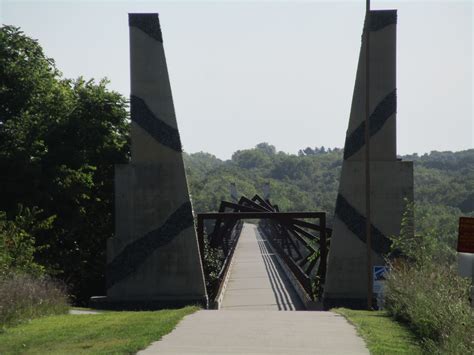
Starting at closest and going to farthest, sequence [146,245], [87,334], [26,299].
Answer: [87,334]
[26,299]
[146,245]

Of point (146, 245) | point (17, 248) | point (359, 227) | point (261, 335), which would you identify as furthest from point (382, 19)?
point (261, 335)

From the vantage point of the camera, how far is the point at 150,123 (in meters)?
28.0

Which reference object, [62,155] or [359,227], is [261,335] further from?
[62,155]

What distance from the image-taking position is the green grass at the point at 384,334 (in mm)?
13266

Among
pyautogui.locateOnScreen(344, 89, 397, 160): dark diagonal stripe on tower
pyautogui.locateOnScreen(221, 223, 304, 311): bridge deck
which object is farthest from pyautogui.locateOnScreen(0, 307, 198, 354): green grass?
pyautogui.locateOnScreen(344, 89, 397, 160): dark diagonal stripe on tower

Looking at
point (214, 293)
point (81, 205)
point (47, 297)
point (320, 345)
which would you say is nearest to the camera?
point (320, 345)

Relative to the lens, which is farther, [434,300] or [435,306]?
[434,300]

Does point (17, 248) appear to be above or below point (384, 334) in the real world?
above

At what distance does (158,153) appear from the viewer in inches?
1105

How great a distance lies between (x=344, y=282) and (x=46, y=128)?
1214cm

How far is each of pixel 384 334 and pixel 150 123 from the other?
14.7 meters

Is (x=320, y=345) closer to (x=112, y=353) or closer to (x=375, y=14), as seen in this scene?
(x=112, y=353)

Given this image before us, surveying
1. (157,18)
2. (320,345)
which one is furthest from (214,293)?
(320,345)

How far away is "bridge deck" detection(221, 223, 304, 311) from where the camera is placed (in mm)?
28909
